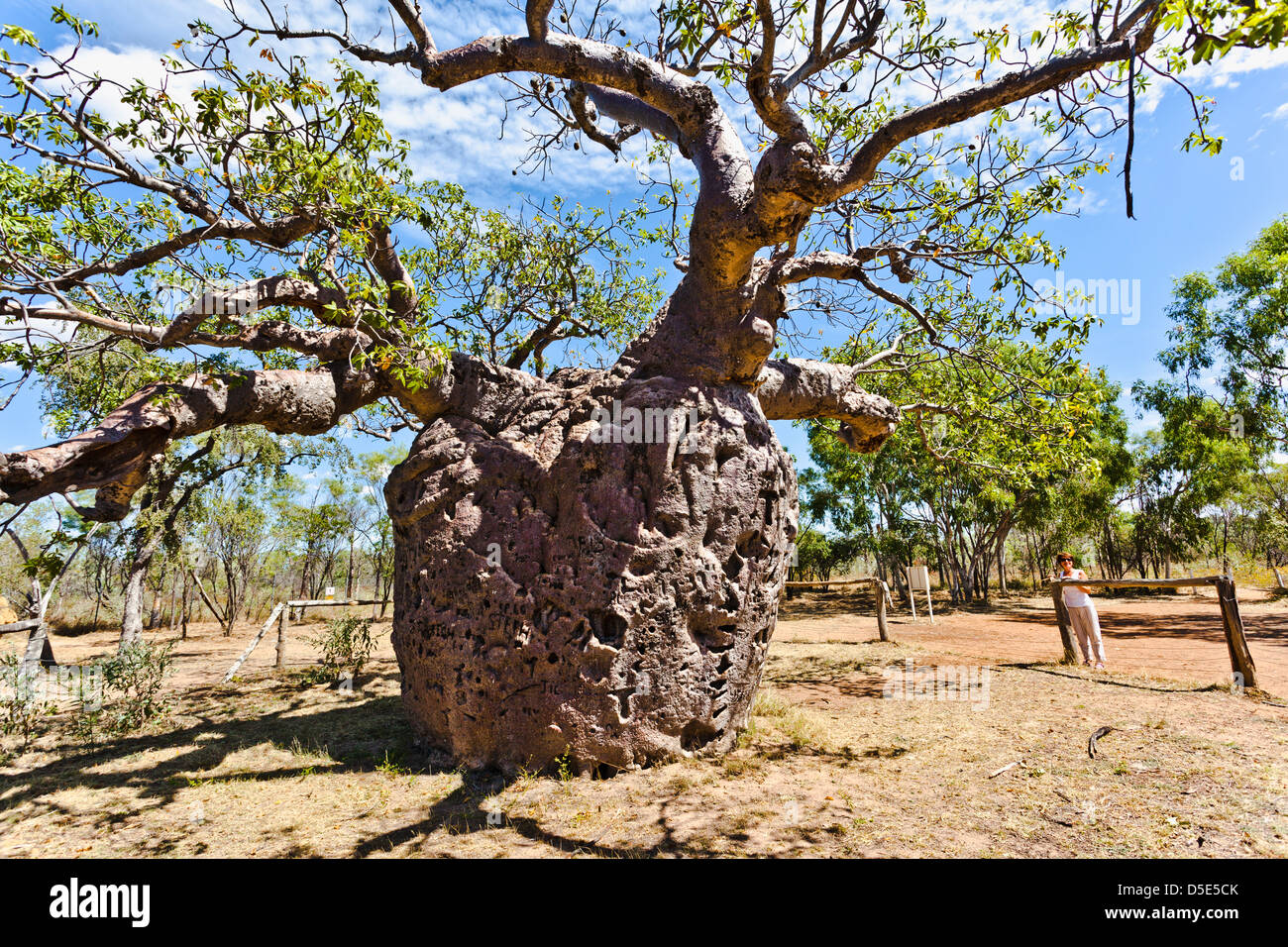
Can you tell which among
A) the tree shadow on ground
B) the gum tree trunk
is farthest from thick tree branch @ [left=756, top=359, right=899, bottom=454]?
the tree shadow on ground

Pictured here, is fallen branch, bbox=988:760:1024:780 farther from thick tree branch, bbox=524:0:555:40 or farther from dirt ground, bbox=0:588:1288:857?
thick tree branch, bbox=524:0:555:40

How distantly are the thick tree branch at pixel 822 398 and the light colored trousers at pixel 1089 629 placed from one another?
3726mm

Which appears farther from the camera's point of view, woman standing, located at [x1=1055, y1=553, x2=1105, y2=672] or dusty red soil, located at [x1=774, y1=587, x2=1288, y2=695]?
dusty red soil, located at [x1=774, y1=587, x2=1288, y2=695]

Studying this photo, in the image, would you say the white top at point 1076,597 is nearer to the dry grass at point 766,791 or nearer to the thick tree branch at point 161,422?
the dry grass at point 766,791

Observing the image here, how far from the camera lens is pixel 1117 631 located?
40.8 feet

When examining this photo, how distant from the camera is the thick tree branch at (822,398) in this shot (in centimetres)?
592

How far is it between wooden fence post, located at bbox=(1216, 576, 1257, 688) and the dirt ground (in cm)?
22

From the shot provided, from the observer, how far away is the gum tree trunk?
452 cm

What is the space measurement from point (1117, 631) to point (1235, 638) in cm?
768

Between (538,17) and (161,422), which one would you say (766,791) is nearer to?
(161,422)

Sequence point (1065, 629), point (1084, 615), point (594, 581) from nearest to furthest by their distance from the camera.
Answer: point (594, 581) → point (1084, 615) → point (1065, 629)

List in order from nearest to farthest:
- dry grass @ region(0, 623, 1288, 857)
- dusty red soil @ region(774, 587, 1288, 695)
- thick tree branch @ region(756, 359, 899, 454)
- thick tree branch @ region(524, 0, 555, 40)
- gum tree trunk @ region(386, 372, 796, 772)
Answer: dry grass @ region(0, 623, 1288, 857) → thick tree branch @ region(524, 0, 555, 40) → gum tree trunk @ region(386, 372, 796, 772) → thick tree branch @ region(756, 359, 899, 454) → dusty red soil @ region(774, 587, 1288, 695)

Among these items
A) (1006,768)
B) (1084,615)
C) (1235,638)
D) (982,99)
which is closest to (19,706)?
(1006,768)

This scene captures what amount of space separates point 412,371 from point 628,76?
273 centimetres
